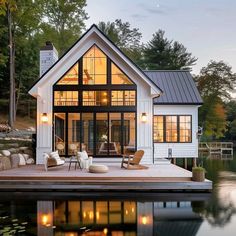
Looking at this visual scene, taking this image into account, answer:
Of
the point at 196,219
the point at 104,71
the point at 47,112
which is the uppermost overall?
the point at 104,71

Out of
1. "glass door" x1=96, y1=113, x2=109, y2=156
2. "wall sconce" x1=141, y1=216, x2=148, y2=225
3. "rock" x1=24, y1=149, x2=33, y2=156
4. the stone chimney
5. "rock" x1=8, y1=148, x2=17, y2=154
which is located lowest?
"wall sconce" x1=141, y1=216, x2=148, y2=225

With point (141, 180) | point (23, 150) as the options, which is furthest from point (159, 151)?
point (141, 180)

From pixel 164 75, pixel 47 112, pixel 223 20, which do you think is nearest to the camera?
pixel 47 112

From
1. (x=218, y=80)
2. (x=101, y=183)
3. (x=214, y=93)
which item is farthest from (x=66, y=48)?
(x=101, y=183)

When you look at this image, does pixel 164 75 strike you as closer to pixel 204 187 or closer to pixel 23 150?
pixel 23 150

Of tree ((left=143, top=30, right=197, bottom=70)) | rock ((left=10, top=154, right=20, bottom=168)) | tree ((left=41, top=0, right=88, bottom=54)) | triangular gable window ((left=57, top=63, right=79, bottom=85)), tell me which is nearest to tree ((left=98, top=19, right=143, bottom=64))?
tree ((left=143, top=30, right=197, bottom=70))

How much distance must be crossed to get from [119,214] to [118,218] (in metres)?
0.33

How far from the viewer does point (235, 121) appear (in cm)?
4403

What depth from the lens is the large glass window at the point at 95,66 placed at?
600 inches

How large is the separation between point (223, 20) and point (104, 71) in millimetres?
13448

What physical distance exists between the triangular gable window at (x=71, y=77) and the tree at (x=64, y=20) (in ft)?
60.9

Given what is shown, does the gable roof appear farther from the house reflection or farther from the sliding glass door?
the house reflection

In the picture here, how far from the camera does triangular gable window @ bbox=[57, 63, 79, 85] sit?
1521 cm

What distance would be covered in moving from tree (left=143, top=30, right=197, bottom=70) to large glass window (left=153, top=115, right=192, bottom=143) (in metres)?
23.7
